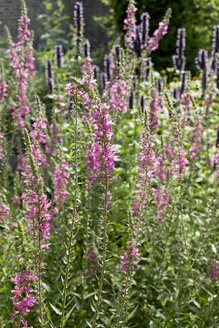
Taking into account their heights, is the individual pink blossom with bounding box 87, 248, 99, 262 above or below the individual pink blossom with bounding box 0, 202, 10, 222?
below

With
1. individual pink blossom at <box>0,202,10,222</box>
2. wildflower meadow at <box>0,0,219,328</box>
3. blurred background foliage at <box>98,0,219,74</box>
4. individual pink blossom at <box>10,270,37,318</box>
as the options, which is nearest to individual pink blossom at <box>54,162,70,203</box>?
wildflower meadow at <box>0,0,219,328</box>

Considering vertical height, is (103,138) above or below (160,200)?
above

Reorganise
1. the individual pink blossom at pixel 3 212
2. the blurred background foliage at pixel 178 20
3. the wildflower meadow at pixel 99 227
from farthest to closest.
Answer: the blurred background foliage at pixel 178 20
the individual pink blossom at pixel 3 212
the wildflower meadow at pixel 99 227

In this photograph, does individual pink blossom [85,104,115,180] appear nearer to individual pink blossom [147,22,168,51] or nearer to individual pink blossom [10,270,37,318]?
individual pink blossom [10,270,37,318]

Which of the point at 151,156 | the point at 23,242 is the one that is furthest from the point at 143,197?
the point at 23,242

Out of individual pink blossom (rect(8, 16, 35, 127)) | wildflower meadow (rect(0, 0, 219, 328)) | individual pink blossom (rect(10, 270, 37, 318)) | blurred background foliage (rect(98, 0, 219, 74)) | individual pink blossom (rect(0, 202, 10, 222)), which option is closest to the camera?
individual pink blossom (rect(10, 270, 37, 318))

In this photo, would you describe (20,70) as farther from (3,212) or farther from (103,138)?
(103,138)

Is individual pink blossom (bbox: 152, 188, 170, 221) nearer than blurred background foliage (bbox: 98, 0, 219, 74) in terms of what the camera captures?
Yes

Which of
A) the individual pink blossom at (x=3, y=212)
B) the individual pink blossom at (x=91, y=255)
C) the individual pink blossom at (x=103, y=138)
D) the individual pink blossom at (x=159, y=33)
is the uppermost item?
the individual pink blossom at (x=159, y=33)

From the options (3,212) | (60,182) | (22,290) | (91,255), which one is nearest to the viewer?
(22,290)

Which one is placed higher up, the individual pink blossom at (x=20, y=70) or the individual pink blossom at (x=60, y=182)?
the individual pink blossom at (x=20, y=70)

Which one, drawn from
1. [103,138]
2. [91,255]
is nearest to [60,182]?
[91,255]

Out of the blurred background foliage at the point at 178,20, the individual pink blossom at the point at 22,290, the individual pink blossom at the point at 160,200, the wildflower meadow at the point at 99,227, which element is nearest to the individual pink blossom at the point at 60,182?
the wildflower meadow at the point at 99,227

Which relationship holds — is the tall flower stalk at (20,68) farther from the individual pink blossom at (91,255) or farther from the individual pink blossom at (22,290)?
the individual pink blossom at (22,290)
